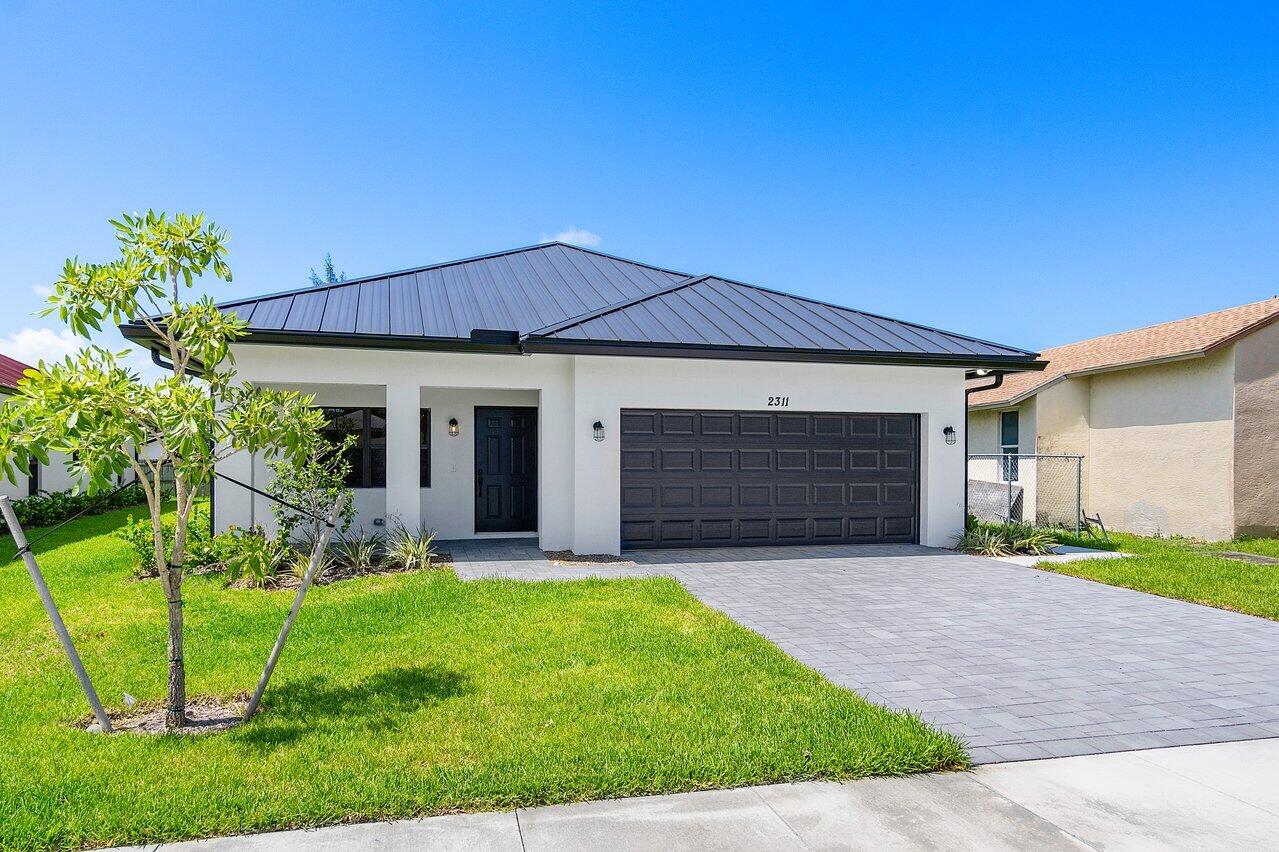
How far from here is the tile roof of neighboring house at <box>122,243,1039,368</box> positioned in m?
9.70

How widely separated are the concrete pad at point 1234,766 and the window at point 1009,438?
13527 millimetres

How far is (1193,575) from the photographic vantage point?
9.30m

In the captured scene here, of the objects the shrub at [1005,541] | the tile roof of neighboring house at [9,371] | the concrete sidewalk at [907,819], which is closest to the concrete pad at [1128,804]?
the concrete sidewalk at [907,819]

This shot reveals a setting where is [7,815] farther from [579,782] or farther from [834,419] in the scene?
[834,419]

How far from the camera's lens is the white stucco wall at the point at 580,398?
9953 mm

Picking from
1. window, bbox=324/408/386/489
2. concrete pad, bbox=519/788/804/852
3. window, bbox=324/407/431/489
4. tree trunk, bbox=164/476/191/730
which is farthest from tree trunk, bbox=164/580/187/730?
window, bbox=324/408/386/489

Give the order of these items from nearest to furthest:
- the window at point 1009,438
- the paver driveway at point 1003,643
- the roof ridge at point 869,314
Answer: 1. the paver driveway at point 1003,643
2. the roof ridge at point 869,314
3. the window at point 1009,438

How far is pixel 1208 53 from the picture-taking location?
498 inches

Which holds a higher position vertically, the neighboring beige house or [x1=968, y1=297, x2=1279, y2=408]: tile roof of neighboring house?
[x1=968, y1=297, x2=1279, y2=408]: tile roof of neighboring house

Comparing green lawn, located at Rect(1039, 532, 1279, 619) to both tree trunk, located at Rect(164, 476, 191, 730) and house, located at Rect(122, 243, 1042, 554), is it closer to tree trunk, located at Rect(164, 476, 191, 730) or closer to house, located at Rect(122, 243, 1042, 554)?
house, located at Rect(122, 243, 1042, 554)

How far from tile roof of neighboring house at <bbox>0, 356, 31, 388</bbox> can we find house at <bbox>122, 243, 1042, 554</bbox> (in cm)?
1098

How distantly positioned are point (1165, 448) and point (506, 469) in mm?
13198

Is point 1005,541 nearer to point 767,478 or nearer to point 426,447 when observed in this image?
point 767,478

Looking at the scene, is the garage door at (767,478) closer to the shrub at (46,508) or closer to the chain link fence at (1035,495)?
the chain link fence at (1035,495)
